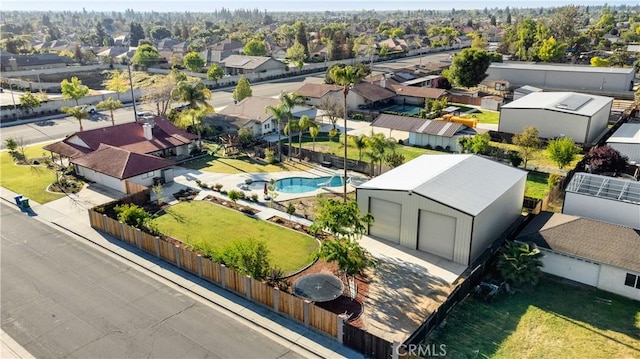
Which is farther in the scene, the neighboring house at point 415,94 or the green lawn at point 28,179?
the neighboring house at point 415,94

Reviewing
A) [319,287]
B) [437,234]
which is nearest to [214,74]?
[437,234]

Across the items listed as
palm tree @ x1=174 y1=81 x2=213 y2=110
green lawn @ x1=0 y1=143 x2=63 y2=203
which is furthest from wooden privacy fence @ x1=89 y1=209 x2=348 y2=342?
palm tree @ x1=174 y1=81 x2=213 y2=110

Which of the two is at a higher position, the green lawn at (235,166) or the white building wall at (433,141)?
the white building wall at (433,141)

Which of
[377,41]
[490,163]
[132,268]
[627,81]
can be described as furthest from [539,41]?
[132,268]

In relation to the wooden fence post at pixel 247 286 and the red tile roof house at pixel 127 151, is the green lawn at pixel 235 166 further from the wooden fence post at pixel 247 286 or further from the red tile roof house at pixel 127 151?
the wooden fence post at pixel 247 286

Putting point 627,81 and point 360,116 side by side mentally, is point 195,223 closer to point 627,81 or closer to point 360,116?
point 360,116

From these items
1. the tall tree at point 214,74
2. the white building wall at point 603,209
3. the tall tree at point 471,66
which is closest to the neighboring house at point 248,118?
the tall tree at point 214,74

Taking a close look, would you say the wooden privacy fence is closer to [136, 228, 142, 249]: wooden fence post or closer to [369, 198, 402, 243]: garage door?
[136, 228, 142, 249]: wooden fence post
